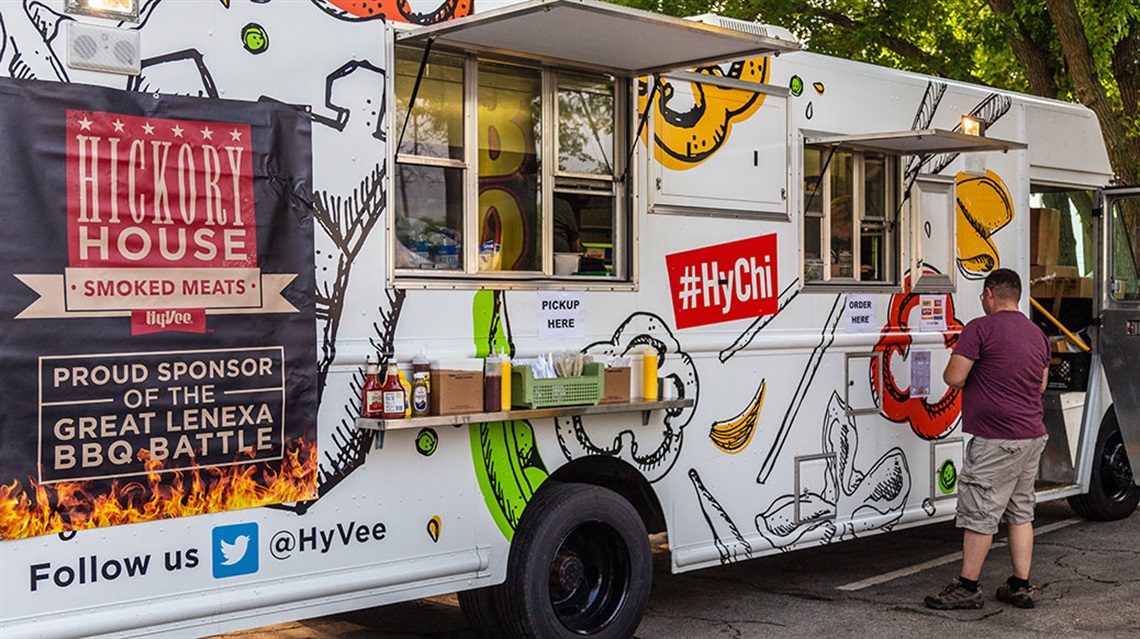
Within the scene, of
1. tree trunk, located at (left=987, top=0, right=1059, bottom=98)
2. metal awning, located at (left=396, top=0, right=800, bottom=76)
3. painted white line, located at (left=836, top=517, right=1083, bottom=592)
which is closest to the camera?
metal awning, located at (left=396, top=0, right=800, bottom=76)

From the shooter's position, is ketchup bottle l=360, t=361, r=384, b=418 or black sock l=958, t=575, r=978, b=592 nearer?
ketchup bottle l=360, t=361, r=384, b=418

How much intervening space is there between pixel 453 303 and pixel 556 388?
609 millimetres

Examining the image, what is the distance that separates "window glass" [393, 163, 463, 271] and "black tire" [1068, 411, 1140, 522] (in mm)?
5929

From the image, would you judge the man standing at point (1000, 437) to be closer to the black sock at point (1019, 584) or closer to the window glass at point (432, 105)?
the black sock at point (1019, 584)

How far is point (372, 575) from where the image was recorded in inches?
212

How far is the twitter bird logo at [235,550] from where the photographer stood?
194 inches

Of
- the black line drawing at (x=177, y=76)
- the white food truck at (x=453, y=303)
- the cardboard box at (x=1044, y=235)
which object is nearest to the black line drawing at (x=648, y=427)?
the white food truck at (x=453, y=303)

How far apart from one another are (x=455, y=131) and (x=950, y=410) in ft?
13.6

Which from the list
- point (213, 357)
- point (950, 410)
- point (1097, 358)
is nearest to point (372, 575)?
point (213, 357)

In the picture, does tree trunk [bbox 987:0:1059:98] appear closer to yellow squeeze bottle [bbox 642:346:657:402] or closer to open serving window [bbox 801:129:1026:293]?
open serving window [bbox 801:129:1026:293]

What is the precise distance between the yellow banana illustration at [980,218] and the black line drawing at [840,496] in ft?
4.68

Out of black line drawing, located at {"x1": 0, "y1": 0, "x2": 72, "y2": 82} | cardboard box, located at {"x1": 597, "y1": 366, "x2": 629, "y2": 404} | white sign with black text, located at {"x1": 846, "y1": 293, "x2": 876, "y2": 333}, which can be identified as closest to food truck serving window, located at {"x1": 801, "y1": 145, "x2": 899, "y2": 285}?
white sign with black text, located at {"x1": 846, "y1": 293, "x2": 876, "y2": 333}

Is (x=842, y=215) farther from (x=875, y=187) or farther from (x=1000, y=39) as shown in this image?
(x=1000, y=39)

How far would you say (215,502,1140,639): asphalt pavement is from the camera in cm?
682
